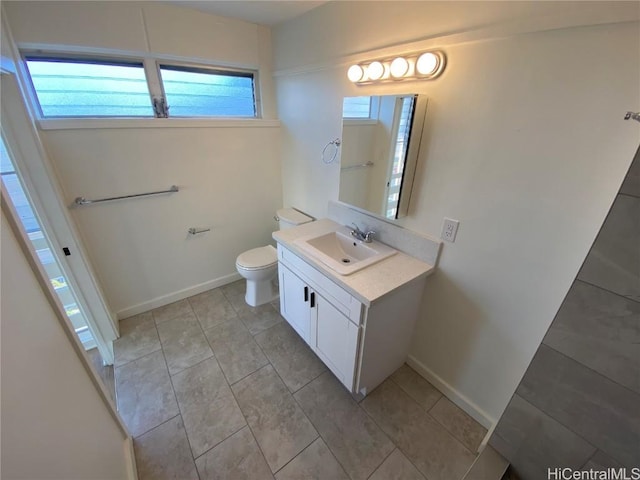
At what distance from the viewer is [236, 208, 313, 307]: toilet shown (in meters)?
2.34

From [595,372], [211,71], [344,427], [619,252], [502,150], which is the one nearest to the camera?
[619,252]

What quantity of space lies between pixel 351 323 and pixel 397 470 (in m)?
0.79

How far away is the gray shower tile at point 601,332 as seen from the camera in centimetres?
90

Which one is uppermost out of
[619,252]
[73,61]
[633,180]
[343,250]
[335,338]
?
[73,61]

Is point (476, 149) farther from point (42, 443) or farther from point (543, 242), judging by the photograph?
point (42, 443)

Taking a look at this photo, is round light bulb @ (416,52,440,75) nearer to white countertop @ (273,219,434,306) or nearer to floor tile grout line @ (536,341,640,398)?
white countertop @ (273,219,434,306)

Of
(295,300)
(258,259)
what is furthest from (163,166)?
(295,300)

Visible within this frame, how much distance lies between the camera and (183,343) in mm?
2109

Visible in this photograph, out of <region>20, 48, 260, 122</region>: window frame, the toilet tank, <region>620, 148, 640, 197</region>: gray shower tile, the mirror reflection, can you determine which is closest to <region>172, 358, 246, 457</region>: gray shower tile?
the toilet tank

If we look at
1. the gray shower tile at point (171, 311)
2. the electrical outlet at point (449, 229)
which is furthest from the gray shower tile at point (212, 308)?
the electrical outlet at point (449, 229)

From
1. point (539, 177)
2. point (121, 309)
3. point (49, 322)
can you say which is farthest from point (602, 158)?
point (121, 309)

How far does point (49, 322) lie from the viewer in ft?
2.95

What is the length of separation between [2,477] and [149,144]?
78.9 inches

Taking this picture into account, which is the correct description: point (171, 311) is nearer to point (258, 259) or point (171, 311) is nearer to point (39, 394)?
point (258, 259)
